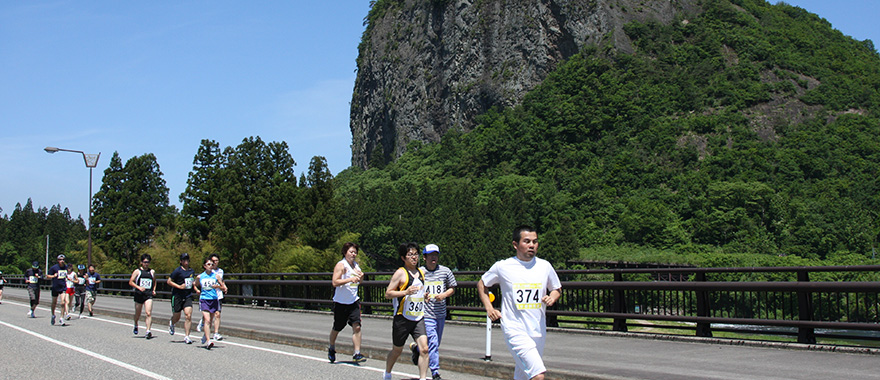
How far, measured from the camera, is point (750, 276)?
262ft

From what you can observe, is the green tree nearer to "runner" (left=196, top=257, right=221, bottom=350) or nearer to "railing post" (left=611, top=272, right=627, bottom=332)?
"runner" (left=196, top=257, right=221, bottom=350)

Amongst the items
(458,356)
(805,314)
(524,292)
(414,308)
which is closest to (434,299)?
(414,308)

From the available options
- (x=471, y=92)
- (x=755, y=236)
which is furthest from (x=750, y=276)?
(x=471, y=92)

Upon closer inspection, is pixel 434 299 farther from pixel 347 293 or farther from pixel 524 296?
pixel 524 296

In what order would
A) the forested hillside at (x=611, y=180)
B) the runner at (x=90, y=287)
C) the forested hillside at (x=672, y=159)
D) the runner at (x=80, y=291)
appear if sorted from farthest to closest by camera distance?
the forested hillside at (x=672, y=159) < the forested hillside at (x=611, y=180) < the runner at (x=90, y=287) < the runner at (x=80, y=291)

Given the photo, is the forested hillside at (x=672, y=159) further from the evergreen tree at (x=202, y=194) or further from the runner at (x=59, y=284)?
the runner at (x=59, y=284)

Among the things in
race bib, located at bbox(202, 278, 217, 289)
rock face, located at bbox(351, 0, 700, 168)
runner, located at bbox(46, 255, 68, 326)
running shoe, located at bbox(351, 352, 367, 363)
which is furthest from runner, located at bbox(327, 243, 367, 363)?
rock face, located at bbox(351, 0, 700, 168)

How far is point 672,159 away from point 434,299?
138m

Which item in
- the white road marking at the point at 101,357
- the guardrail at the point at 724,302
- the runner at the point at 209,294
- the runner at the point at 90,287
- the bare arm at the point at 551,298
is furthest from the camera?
the runner at the point at 90,287

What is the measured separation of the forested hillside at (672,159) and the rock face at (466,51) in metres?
3.53

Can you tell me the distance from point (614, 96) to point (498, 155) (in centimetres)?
2543

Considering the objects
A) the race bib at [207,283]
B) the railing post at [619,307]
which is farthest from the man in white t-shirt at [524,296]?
the race bib at [207,283]

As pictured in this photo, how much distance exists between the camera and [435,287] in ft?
34.4

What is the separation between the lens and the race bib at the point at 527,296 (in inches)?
294
